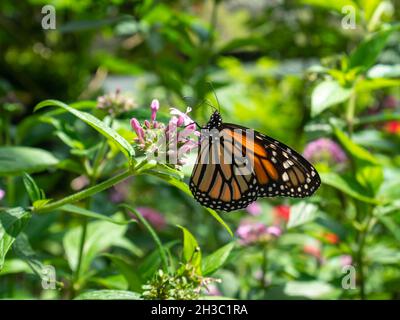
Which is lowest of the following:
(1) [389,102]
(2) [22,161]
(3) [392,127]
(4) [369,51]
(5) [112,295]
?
(5) [112,295]

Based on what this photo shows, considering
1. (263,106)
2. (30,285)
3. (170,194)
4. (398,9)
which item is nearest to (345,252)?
(170,194)

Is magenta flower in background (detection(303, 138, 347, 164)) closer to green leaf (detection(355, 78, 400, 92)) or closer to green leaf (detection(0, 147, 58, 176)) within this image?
green leaf (detection(355, 78, 400, 92))

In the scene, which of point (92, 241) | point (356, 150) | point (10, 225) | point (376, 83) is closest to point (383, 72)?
point (376, 83)

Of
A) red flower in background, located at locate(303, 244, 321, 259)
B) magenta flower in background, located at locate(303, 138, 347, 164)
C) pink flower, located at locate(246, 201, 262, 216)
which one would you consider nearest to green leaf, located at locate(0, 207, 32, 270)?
magenta flower in background, located at locate(303, 138, 347, 164)

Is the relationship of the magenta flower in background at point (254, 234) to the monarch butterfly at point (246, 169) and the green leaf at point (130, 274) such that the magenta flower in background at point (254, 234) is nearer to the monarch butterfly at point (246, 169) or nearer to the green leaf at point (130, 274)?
the monarch butterfly at point (246, 169)

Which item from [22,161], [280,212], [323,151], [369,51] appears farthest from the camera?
[280,212]

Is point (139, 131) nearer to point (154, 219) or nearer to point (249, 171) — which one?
point (249, 171)
